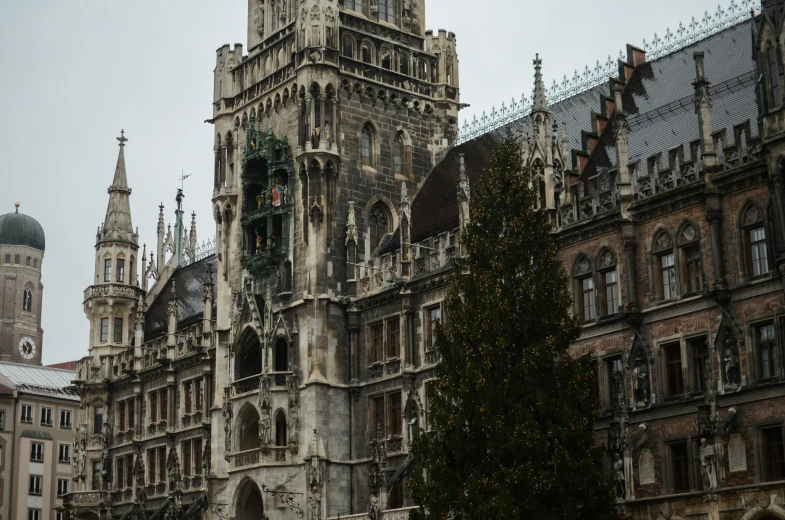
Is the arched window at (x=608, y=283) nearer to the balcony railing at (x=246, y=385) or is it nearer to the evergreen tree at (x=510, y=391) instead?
the evergreen tree at (x=510, y=391)

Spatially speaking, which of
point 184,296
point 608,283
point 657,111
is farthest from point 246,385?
point 657,111

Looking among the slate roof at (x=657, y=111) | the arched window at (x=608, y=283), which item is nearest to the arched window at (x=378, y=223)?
the slate roof at (x=657, y=111)

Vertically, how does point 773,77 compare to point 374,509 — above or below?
above

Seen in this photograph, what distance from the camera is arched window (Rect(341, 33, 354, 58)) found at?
5081cm

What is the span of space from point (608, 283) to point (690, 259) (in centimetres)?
309

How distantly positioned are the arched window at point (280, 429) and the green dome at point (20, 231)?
96.9 meters

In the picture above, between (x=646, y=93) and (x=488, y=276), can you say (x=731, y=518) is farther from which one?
(x=646, y=93)

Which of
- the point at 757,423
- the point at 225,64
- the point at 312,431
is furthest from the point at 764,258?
the point at 225,64

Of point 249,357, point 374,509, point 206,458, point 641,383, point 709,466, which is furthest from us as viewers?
point 206,458

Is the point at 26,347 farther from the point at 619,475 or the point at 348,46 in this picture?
the point at 619,475

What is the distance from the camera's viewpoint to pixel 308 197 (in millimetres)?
48281

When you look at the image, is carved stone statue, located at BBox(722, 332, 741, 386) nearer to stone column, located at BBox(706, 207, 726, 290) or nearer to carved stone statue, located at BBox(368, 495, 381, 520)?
stone column, located at BBox(706, 207, 726, 290)

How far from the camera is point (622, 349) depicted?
37.7m

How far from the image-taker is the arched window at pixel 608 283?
38.4 meters
